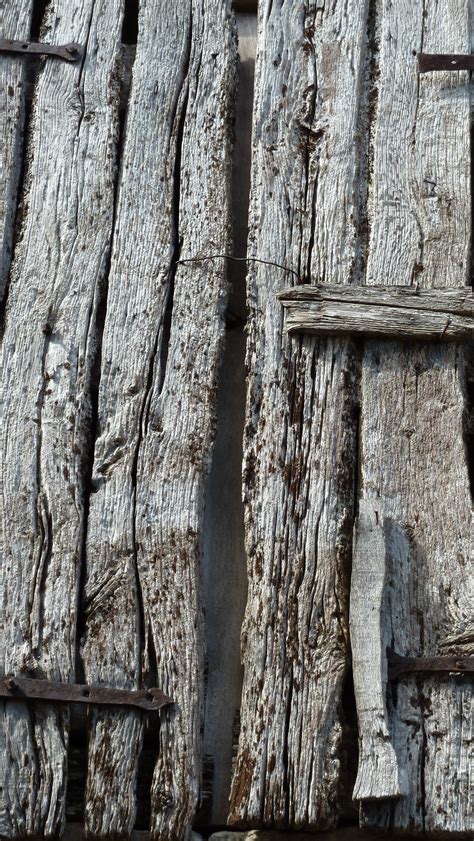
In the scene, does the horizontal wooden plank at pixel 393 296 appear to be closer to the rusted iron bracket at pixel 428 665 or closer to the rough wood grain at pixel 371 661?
the rough wood grain at pixel 371 661

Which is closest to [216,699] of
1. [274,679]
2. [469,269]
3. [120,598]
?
[274,679]

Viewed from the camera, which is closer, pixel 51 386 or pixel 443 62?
pixel 51 386

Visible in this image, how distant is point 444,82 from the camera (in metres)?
3.42

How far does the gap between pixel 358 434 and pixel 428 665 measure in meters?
0.70

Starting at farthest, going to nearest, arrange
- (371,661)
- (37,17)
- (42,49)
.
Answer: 1. (37,17)
2. (42,49)
3. (371,661)

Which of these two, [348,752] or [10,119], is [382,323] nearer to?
[348,752]

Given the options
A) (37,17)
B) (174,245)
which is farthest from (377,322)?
(37,17)

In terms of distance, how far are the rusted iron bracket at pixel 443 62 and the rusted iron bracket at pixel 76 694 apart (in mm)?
2230

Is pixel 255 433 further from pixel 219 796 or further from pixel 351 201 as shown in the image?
pixel 219 796

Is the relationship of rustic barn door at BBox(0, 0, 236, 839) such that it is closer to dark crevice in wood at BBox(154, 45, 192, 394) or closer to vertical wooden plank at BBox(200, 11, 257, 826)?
dark crevice in wood at BBox(154, 45, 192, 394)

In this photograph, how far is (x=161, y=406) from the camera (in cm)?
306

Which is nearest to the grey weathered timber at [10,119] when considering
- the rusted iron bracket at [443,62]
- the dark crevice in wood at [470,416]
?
the rusted iron bracket at [443,62]

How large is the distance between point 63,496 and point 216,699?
737mm

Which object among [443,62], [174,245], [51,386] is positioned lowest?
[51,386]
